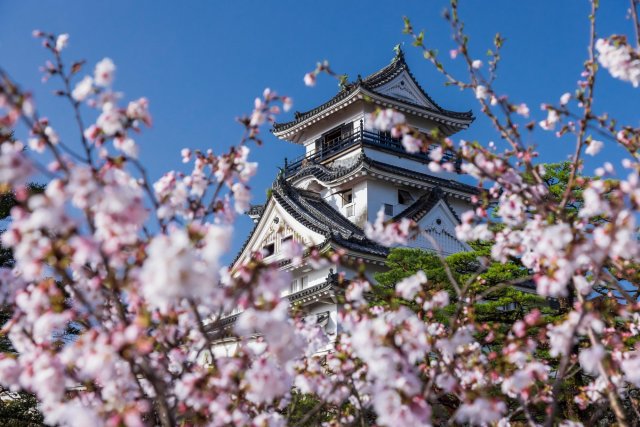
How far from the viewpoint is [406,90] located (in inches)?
992

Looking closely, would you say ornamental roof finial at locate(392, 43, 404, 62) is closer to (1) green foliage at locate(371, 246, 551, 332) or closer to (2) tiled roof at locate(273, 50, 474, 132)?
(2) tiled roof at locate(273, 50, 474, 132)

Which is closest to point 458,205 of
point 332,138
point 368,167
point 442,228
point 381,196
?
point 442,228

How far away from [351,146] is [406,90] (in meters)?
4.27

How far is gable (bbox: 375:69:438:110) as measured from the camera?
2475 centimetres

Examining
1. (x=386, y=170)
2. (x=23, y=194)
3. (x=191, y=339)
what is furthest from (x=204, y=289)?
(x=386, y=170)

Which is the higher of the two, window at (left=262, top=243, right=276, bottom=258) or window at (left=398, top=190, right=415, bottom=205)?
window at (left=398, top=190, right=415, bottom=205)

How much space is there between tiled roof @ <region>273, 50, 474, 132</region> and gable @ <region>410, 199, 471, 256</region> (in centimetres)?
483

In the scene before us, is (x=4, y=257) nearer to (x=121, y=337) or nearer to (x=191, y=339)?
(x=191, y=339)

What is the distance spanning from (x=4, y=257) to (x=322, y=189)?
12.2 metres

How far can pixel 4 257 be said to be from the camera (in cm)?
1598

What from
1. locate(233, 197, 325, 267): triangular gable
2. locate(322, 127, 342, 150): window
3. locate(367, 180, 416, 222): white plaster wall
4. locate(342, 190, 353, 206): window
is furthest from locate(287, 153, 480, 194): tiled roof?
locate(233, 197, 325, 267): triangular gable

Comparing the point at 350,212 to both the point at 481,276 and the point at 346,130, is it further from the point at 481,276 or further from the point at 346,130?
the point at 481,276

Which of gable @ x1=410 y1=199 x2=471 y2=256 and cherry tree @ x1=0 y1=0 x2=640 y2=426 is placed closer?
cherry tree @ x1=0 y1=0 x2=640 y2=426

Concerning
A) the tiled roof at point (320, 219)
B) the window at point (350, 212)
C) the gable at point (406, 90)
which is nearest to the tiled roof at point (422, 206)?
the tiled roof at point (320, 219)
